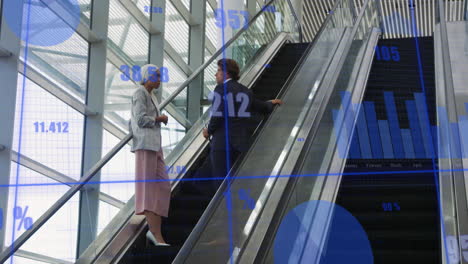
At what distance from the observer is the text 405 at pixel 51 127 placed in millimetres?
7485

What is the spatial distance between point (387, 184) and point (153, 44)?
690 cm

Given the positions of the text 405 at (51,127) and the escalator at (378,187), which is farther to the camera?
the text 405 at (51,127)

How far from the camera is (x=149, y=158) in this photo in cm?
536

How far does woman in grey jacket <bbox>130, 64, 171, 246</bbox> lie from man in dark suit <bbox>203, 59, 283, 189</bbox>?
454 millimetres

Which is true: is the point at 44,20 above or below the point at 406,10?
below

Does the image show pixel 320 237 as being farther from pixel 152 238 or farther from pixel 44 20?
pixel 44 20

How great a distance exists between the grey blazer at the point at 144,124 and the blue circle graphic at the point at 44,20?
2304 millimetres

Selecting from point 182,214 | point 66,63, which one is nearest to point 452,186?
point 182,214

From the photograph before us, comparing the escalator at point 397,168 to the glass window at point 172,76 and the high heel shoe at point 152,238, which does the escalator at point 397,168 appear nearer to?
the high heel shoe at point 152,238

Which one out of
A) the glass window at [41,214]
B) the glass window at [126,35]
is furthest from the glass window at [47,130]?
the glass window at [126,35]

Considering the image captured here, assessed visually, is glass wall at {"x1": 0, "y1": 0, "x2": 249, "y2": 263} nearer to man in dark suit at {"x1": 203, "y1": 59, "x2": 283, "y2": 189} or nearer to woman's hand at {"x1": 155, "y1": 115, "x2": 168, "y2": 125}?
woman's hand at {"x1": 155, "y1": 115, "x2": 168, "y2": 125}

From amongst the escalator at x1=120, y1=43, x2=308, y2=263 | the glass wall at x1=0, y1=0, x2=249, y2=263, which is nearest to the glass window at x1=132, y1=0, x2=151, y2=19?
the glass wall at x1=0, y1=0, x2=249, y2=263

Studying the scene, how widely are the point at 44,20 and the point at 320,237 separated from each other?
468 cm

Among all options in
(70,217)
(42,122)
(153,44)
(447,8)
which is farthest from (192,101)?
(447,8)
